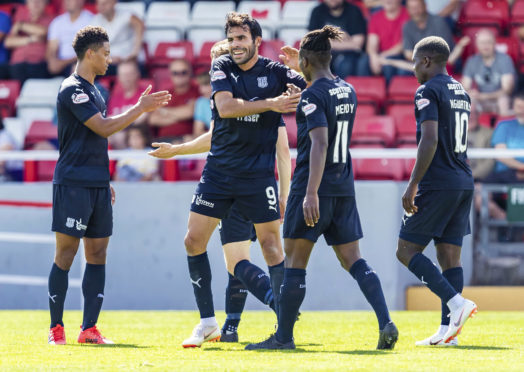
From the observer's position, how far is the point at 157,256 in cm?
1057

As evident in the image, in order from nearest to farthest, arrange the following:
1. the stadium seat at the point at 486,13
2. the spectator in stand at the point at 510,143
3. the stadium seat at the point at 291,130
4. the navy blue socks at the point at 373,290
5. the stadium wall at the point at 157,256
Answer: the navy blue socks at the point at 373,290
the spectator in stand at the point at 510,143
the stadium wall at the point at 157,256
the stadium seat at the point at 291,130
the stadium seat at the point at 486,13

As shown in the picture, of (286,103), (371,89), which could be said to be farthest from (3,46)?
(286,103)

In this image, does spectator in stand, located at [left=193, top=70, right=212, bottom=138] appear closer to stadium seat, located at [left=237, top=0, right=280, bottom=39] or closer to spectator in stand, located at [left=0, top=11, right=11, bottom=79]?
stadium seat, located at [left=237, top=0, right=280, bottom=39]

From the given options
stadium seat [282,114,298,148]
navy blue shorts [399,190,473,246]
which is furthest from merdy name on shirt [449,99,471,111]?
stadium seat [282,114,298,148]

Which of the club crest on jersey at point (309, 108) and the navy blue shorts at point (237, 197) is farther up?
the club crest on jersey at point (309, 108)

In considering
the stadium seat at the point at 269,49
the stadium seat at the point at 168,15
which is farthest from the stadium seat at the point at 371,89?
the stadium seat at the point at 168,15

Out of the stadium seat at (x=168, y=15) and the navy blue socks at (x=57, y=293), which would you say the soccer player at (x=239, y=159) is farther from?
the stadium seat at (x=168, y=15)

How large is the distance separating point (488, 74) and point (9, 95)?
255 inches

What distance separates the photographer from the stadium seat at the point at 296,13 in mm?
13801

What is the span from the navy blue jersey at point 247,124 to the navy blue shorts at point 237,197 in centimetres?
6

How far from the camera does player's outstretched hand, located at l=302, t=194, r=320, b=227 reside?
5.86m

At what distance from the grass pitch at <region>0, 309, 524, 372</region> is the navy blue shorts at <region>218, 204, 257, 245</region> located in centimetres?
75

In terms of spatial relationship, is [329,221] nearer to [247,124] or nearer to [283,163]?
[247,124]

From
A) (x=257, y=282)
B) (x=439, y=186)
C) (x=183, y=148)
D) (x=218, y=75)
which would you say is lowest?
(x=257, y=282)
